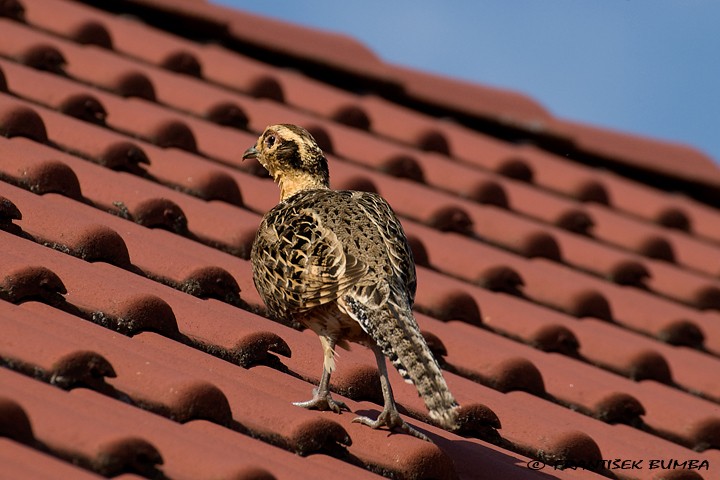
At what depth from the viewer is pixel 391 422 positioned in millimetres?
4133

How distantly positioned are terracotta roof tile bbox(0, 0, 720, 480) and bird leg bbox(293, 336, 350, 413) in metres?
0.05

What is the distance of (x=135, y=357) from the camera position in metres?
3.94

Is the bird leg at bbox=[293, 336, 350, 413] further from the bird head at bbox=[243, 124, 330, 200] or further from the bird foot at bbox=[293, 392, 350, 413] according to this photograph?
the bird head at bbox=[243, 124, 330, 200]

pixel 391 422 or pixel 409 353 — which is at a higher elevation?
pixel 409 353

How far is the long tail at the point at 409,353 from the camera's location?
3910 mm

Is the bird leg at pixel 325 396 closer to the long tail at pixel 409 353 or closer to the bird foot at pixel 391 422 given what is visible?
the bird foot at pixel 391 422

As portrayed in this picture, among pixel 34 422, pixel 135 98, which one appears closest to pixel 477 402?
pixel 34 422

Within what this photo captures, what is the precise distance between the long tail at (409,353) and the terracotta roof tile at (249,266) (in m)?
0.15

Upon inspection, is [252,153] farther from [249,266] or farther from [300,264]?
[300,264]

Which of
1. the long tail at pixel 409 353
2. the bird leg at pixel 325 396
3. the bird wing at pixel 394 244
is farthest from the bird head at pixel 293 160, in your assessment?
the long tail at pixel 409 353

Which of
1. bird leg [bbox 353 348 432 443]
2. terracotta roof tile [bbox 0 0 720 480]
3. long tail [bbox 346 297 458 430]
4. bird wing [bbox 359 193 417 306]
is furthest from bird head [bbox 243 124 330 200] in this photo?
bird leg [bbox 353 348 432 443]

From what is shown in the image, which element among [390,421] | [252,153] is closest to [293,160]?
[252,153]

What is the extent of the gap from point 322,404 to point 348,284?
0.37m

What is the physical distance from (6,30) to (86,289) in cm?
255
